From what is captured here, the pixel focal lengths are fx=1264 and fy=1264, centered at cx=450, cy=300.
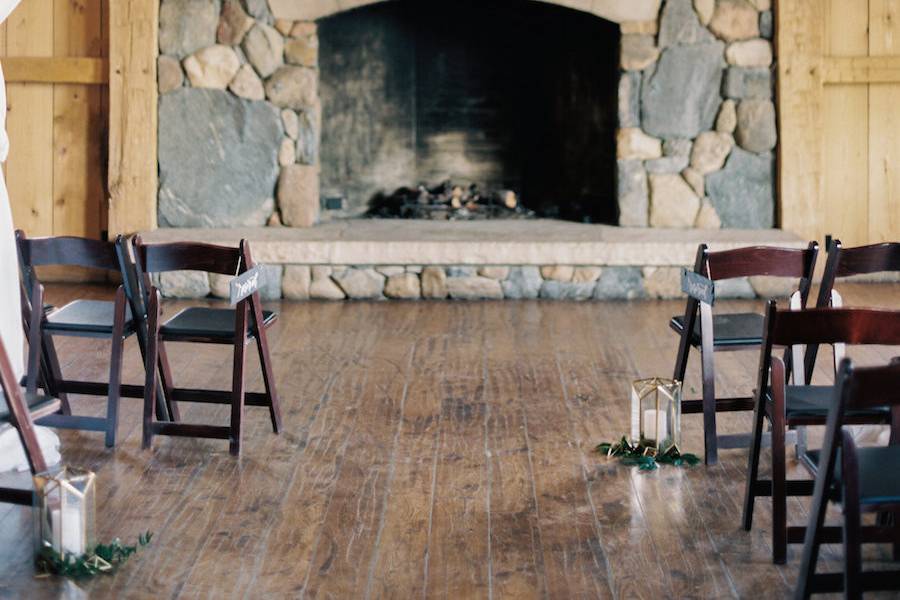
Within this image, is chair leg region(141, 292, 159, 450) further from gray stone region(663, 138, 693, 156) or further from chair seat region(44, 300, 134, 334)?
gray stone region(663, 138, 693, 156)

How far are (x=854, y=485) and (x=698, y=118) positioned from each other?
4.57 m

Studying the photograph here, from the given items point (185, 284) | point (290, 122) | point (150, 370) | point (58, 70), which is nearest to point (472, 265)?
point (290, 122)

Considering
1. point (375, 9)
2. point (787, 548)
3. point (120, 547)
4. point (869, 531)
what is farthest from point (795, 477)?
point (375, 9)

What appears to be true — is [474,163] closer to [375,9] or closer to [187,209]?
[375,9]

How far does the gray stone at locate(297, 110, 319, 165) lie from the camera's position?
6867 millimetres

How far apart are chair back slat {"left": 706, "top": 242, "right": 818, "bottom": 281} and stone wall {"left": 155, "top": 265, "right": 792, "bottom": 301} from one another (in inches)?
108

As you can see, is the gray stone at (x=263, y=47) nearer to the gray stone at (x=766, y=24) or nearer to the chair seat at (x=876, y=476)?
the gray stone at (x=766, y=24)

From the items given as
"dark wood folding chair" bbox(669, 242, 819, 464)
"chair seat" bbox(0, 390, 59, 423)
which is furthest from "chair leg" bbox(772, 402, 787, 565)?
"chair seat" bbox(0, 390, 59, 423)

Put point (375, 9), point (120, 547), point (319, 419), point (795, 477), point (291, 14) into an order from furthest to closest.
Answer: point (375, 9) → point (291, 14) → point (319, 419) → point (795, 477) → point (120, 547)

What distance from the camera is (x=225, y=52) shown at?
22.2 feet

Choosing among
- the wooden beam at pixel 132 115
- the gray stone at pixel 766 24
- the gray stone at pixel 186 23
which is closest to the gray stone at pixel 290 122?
the gray stone at pixel 186 23

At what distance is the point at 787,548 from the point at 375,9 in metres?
5.04

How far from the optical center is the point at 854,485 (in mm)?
2465

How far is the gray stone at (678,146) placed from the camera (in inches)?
268
